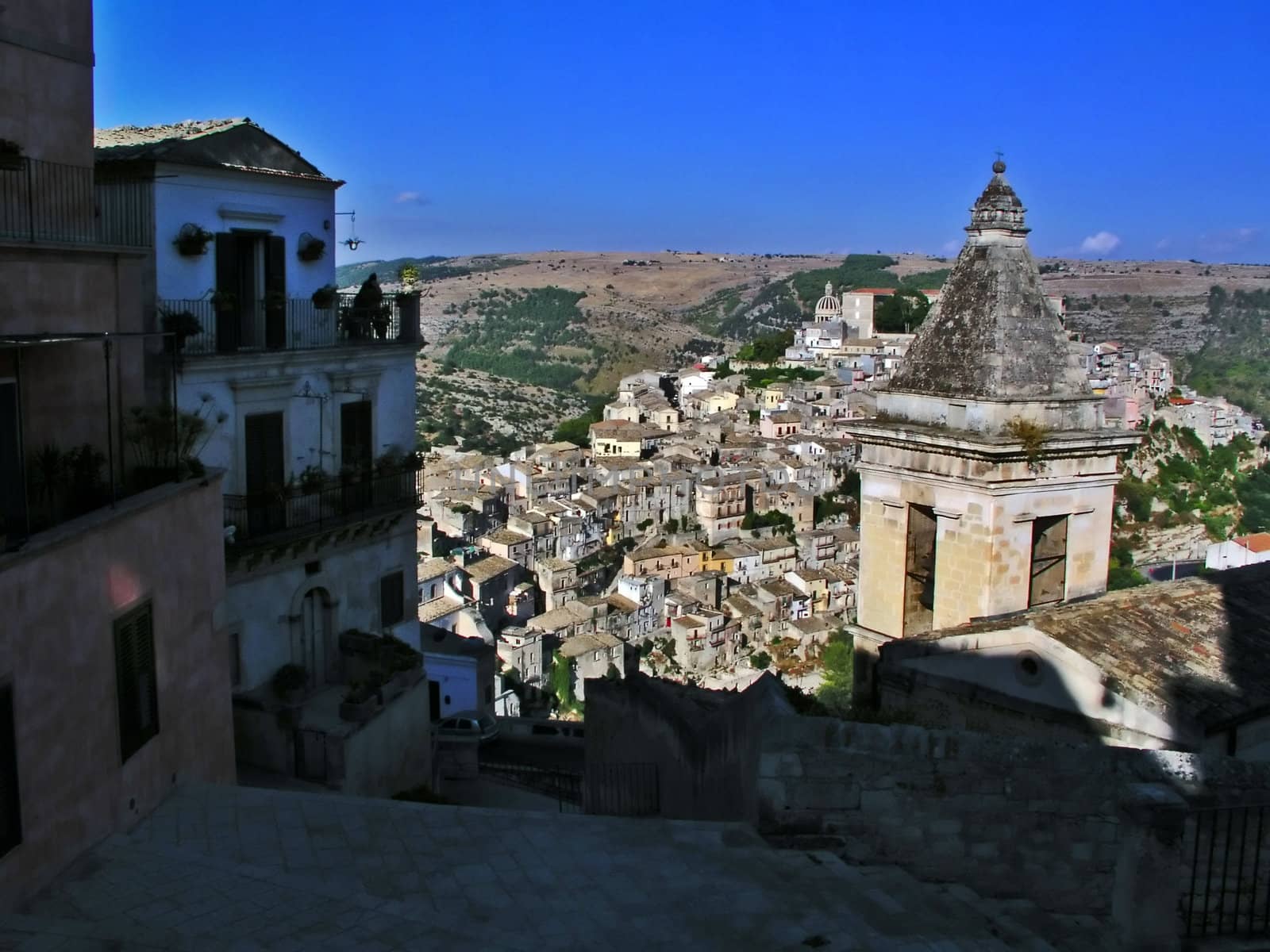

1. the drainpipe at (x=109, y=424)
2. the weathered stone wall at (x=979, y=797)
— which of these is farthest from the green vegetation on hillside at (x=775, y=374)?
the weathered stone wall at (x=979, y=797)

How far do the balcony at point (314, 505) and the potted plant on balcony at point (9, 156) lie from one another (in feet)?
16.3

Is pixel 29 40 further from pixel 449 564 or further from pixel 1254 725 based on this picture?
pixel 449 564

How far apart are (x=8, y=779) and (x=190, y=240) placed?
7654 millimetres

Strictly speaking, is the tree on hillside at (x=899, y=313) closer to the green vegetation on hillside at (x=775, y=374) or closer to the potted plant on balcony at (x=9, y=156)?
the green vegetation on hillside at (x=775, y=374)

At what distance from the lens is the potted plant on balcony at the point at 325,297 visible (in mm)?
14453

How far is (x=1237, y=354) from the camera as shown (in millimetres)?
129625

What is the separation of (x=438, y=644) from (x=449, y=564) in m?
37.2

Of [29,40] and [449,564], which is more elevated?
[29,40]

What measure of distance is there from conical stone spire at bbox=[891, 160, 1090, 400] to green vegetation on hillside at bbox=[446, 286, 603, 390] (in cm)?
14708

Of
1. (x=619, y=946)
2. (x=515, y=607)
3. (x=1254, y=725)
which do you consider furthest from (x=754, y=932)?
(x=515, y=607)

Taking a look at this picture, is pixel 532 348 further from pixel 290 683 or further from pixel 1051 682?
pixel 1051 682

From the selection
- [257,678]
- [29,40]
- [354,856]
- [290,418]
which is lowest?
[257,678]

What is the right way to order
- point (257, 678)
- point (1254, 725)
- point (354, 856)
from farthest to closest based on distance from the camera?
point (257, 678)
point (1254, 725)
point (354, 856)

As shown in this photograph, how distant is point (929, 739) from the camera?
252 inches
